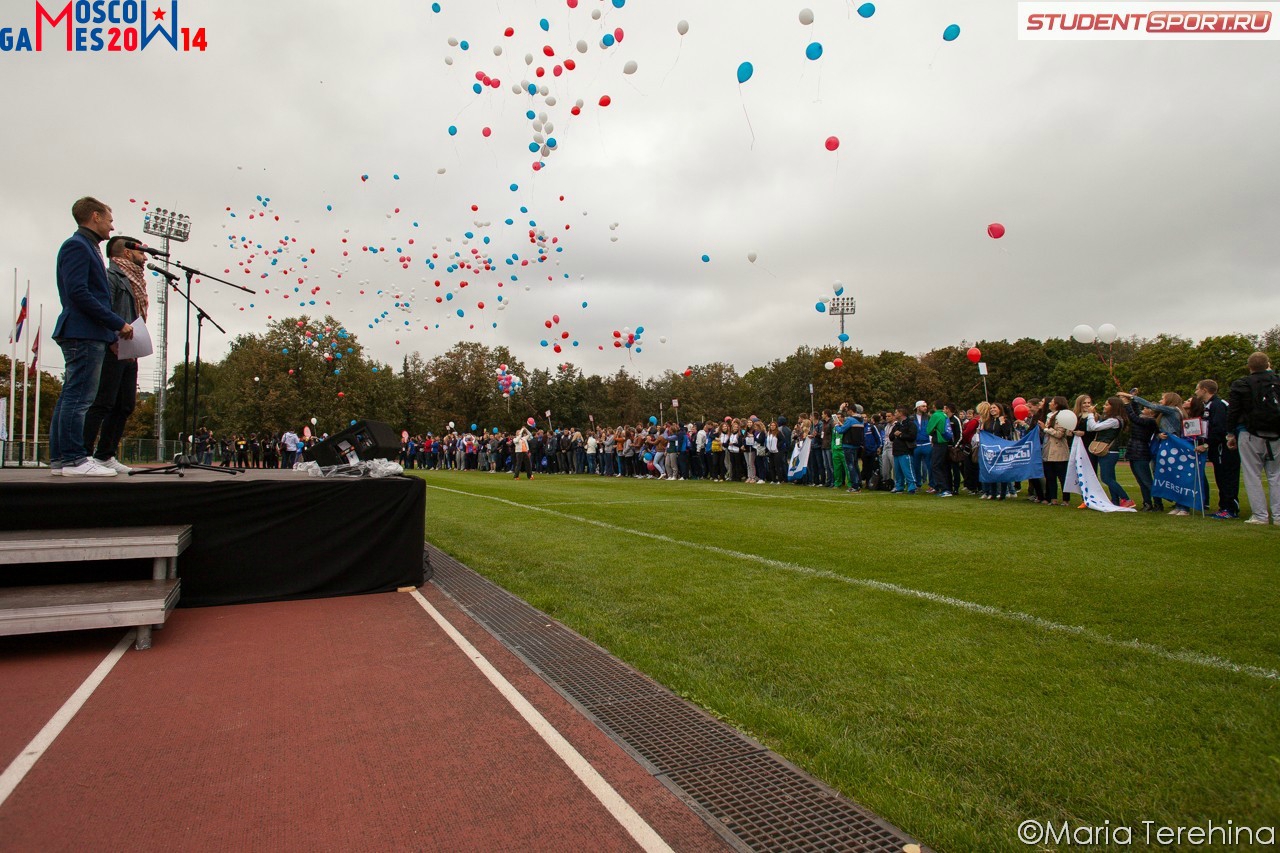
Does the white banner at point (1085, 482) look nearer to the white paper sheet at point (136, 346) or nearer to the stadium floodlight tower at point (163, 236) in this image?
the white paper sheet at point (136, 346)

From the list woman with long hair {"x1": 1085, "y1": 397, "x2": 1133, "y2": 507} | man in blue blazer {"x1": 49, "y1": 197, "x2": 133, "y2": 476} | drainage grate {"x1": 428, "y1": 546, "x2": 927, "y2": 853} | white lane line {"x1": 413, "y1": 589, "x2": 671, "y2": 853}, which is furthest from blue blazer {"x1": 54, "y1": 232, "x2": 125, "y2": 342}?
woman with long hair {"x1": 1085, "y1": 397, "x2": 1133, "y2": 507}

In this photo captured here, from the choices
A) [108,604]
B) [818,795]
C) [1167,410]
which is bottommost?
[818,795]

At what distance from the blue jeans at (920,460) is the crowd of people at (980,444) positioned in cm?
3

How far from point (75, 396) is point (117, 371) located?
53 centimetres

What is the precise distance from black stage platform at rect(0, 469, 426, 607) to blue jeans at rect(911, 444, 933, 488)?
39.5 feet

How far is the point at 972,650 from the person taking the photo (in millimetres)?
4496

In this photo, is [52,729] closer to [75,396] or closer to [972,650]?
[75,396]

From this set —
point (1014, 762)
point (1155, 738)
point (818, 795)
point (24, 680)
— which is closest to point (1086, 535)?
point (1155, 738)

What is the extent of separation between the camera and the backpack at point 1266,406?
8945 millimetres

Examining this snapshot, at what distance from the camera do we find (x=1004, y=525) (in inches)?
391

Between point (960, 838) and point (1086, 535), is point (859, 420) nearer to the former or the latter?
point (1086, 535)

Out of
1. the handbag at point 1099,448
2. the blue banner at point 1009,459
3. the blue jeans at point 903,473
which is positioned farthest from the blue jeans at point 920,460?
the handbag at point 1099,448

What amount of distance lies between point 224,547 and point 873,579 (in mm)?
5986

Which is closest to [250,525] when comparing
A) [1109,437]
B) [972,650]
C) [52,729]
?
[52,729]
